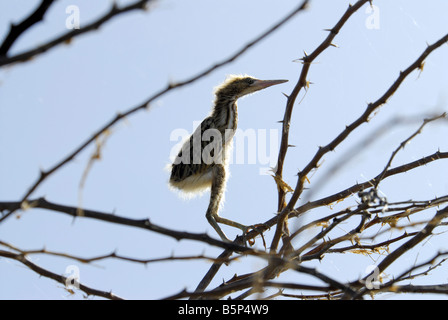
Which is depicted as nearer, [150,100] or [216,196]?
[150,100]

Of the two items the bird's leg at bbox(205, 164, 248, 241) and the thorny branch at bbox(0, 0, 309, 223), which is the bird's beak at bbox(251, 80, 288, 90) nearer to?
the bird's leg at bbox(205, 164, 248, 241)

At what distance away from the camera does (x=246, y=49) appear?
118 cm

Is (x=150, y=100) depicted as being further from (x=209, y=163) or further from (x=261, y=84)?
(x=261, y=84)

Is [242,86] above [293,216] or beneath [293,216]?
above

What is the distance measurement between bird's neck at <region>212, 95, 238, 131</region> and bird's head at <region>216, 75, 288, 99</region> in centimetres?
6

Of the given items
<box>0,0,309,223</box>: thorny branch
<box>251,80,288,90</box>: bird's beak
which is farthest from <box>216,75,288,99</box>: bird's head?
<box>0,0,309,223</box>: thorny branch

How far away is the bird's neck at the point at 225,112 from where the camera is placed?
191 inches

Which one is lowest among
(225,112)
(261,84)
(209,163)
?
(209,163)

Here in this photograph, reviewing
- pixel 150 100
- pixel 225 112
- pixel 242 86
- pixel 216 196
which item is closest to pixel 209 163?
pixel 216 196

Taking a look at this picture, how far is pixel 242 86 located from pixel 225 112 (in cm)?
37

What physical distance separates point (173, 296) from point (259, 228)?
1.50 m

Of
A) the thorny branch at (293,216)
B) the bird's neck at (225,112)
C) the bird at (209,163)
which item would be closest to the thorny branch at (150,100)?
the thorny branch at (293,216)

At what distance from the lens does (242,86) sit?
5191 millimetres
